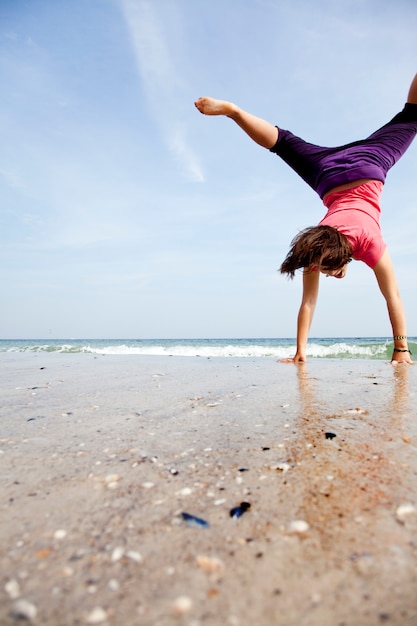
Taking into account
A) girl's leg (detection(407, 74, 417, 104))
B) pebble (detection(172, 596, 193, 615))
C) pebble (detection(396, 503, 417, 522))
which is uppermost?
girl's leg (detection(407, 74, 417, 104))

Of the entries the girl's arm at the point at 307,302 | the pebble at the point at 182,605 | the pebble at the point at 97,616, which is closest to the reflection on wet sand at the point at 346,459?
the pebble at the point at 182,605

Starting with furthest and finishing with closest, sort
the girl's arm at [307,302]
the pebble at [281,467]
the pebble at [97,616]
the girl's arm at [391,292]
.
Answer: the girl's arm at [307,302]
the girl's arm at [391,292]
the pebble at [281,467]
the pebble at [97,616]

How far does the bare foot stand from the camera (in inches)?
127

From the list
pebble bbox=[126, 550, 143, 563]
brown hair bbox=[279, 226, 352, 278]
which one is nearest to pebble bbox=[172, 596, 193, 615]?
pebble bbox=[126, 550, 143, 563]

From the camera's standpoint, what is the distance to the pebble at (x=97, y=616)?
1.64 feet

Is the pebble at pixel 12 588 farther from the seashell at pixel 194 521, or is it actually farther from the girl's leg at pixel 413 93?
the girl's leg at pixel 413 93

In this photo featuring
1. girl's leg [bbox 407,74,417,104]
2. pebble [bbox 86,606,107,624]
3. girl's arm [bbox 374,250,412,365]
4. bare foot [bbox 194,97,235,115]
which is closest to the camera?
pebble [bbox 86,606,107,624]

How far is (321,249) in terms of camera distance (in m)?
3.25

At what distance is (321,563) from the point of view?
59 cm

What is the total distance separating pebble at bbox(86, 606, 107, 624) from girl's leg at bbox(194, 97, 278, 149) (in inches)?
137

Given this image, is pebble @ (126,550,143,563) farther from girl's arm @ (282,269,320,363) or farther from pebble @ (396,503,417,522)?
girl's arm @ (282,269,320,363)

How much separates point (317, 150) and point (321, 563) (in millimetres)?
3915

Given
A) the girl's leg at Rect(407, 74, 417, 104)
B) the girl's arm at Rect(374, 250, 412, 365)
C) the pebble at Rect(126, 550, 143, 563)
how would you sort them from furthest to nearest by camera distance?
the girl's arm at Rect(374, 250, 412, 365) < the girl's leg at Rect(407, 74, 417, 104) < the pebble at Rect(126, 550, 143, 563)

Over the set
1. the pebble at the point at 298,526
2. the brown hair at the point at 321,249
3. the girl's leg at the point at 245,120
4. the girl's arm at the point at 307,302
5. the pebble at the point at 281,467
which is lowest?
the pebble at the point at 298,526
